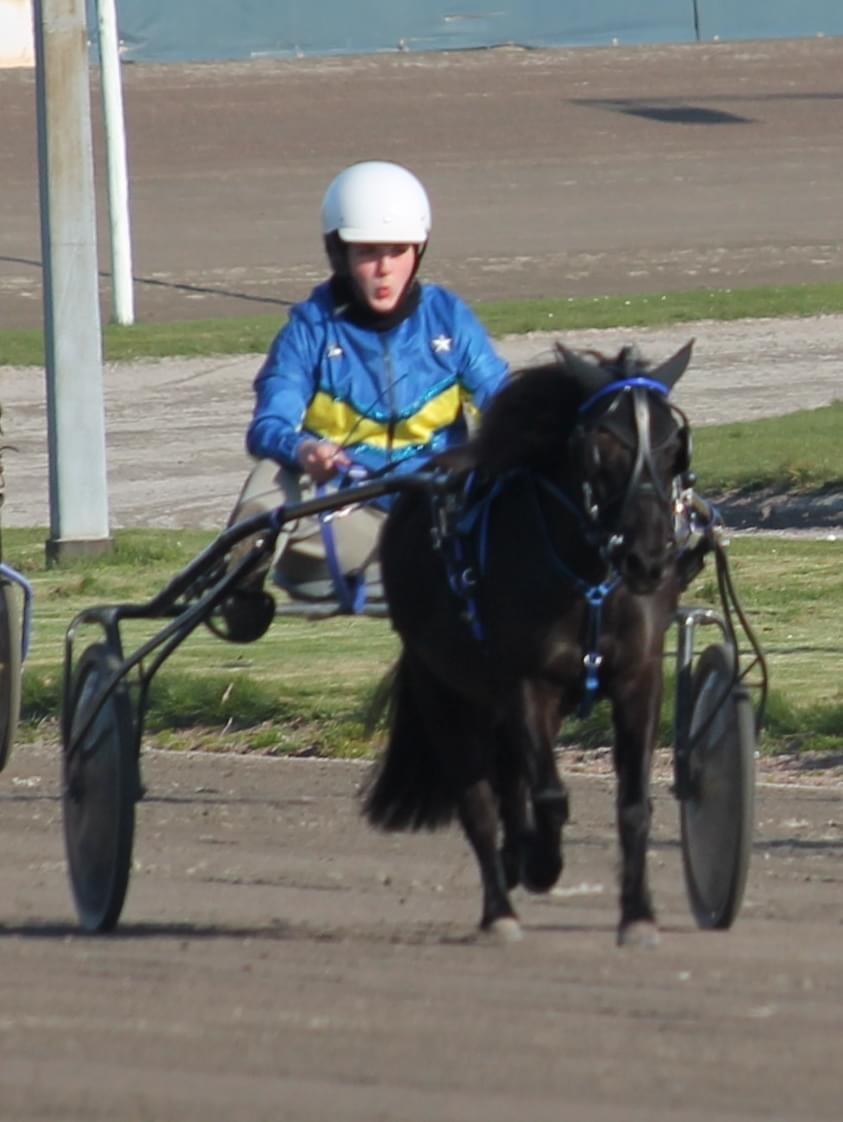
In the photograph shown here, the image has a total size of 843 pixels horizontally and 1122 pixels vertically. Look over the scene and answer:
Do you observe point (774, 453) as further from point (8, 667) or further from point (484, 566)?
point (484, 566)

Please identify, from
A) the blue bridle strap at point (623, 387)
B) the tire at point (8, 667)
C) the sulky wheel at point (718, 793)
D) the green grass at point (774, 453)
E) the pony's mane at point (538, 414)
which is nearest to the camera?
the blue bridle strap at point (623, 387)

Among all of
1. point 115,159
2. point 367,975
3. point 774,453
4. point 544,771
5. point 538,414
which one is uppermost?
point 538,414

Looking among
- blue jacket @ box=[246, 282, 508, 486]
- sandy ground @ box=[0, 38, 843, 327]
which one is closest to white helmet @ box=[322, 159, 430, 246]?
blue jacket @ box=[246, 282, 508, 486]

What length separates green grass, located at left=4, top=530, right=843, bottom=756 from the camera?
26.7 feet

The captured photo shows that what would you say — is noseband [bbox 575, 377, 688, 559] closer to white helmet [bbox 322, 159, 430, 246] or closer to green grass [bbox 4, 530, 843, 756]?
white helmet [bbox 322, 159, 430, 246]

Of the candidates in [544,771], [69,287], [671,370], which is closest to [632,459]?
A: [671,370]

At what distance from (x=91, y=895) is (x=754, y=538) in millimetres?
7092

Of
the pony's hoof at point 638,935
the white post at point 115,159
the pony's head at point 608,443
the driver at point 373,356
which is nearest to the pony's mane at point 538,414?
the pony's head at point 608,443

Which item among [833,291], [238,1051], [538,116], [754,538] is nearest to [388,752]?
[238,1051]

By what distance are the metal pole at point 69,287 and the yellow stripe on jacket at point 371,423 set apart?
688cm

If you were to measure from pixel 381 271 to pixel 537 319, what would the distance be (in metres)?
14.8

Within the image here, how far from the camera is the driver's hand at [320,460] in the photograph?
17.9ft

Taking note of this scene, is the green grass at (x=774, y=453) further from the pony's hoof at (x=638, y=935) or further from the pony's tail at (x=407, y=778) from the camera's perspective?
the pony's hoof at (x=638, y=935)

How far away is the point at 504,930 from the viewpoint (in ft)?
17.1
